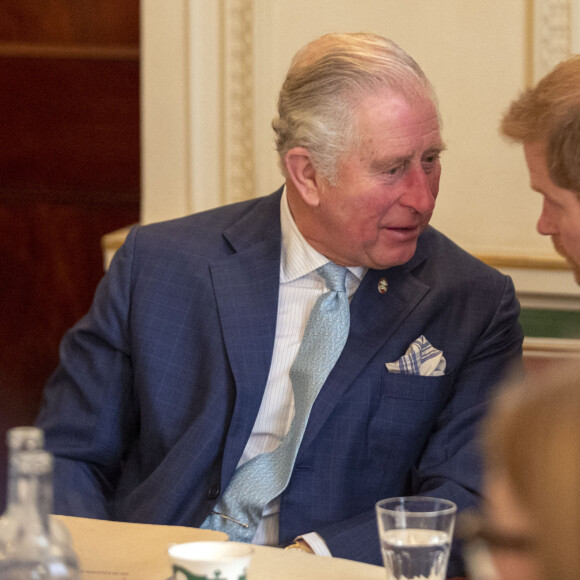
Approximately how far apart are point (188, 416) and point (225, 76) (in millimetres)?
1451

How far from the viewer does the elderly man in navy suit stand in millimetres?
1781

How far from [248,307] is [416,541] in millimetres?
895

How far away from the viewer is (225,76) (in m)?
2.97

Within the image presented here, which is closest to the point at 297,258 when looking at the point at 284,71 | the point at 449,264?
the point at 449,264

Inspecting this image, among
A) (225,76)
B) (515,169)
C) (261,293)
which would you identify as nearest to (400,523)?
(261,293)

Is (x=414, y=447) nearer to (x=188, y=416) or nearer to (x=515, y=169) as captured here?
(x=188, y=416)

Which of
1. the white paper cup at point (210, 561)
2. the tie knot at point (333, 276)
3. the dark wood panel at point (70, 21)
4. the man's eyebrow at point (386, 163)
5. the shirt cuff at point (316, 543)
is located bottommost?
the shirt cuff at point (316, 543)

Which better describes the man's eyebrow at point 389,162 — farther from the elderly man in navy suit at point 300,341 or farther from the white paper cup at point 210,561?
the white paper cup at point 210,561

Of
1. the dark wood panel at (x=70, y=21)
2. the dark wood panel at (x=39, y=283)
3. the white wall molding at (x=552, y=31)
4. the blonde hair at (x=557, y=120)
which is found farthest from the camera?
the dark wood panel at (x=39, y=283)

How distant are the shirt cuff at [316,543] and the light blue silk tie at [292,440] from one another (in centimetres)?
13

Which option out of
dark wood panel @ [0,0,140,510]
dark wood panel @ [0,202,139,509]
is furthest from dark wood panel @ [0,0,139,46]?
dark wood panel @ [0,202,139,509]

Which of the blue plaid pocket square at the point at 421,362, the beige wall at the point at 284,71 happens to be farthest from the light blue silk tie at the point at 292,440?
the beige wall at the point at 284,71

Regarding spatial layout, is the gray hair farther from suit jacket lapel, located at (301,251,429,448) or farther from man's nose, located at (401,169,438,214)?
suit jacket lapel, located at (301,251,429,448)

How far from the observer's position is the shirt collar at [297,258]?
1.91m
